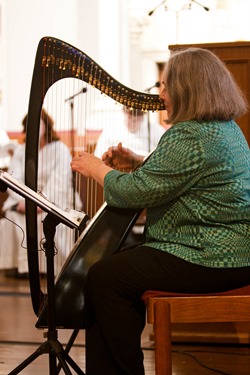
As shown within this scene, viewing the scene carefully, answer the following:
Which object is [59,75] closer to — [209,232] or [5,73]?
[209,232]

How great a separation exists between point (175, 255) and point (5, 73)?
5356mm

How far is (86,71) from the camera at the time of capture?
2.48 m

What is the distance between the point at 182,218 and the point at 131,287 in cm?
24

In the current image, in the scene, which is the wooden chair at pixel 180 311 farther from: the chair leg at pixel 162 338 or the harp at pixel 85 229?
the harp at pixel 85 229

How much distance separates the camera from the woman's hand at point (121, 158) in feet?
8.55

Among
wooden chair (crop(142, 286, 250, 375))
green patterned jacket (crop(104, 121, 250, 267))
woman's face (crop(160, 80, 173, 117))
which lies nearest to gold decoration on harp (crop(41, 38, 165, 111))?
woman's face (crop(160, 80, 173, 117))

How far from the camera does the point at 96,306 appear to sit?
2.27 m

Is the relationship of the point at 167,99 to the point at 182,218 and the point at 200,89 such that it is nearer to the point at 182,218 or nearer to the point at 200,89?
the point at 200,89

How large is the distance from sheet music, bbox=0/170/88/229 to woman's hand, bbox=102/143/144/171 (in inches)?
12.5

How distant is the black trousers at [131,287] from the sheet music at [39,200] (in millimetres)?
156

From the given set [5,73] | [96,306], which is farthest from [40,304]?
[5,73]

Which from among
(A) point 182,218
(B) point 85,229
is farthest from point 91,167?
(A) point 182,218

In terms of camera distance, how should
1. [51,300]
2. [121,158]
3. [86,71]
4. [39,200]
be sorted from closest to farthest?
[39,200]
[51,300]
[86,71]
[121,158]

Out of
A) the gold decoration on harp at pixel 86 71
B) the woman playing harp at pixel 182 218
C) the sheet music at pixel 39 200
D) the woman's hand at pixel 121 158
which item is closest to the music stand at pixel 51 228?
the sheet music at pixel 39 200
